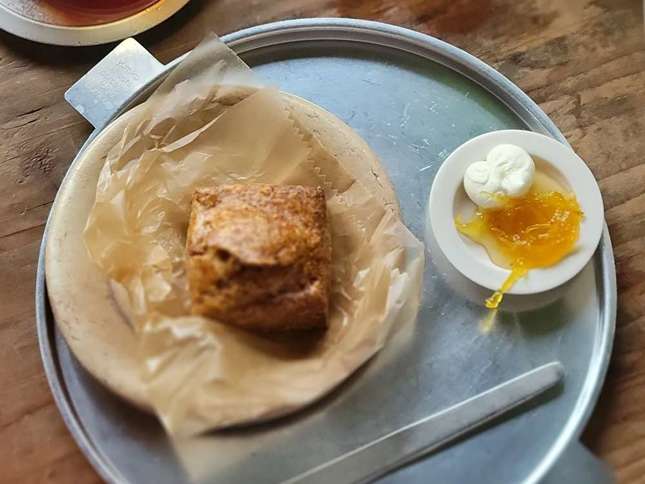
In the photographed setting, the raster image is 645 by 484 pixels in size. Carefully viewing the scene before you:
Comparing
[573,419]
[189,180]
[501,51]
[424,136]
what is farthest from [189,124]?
[573,419]

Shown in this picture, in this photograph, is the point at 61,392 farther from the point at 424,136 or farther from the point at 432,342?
the point at 424,136

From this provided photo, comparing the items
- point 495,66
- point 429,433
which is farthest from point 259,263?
point 495,66

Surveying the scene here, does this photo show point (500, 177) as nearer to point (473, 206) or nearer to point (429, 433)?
point (473, 206)

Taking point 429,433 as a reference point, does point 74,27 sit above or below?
above

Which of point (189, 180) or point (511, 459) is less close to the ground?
point (189, 180)

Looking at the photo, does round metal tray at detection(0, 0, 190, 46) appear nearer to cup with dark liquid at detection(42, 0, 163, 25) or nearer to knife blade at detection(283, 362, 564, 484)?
cup with dark liquid at detection(42, 0, 163, 25)

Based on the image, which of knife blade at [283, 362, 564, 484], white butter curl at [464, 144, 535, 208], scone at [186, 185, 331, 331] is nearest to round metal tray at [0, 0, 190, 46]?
scone at [186, 185, 331, 331]

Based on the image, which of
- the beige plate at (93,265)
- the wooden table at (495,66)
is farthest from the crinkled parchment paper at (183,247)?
the wooden table at (495,66)
